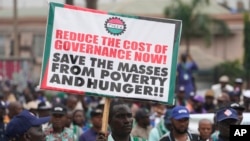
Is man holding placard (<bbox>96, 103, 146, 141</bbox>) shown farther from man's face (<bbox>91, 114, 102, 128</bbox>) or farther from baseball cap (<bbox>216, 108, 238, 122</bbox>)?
man's face (<bbox>91, 114, 102, 128</bbox>)

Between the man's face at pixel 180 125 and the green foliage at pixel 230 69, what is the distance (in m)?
28.0

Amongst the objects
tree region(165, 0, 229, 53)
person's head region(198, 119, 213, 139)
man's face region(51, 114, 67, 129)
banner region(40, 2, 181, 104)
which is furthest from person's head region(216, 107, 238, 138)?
tree region(165, 0, 229, 53)

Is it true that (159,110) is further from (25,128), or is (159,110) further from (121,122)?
(25,128)

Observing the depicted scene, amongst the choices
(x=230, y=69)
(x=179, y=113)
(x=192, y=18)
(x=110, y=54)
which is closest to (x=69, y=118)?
(x=179, y=113)

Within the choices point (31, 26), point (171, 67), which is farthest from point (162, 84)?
point (31, 26)

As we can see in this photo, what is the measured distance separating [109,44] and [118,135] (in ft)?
3.02

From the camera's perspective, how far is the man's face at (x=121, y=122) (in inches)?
268

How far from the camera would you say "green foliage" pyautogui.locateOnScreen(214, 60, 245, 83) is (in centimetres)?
3732

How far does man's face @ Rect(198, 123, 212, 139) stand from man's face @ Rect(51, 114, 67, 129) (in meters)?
1.53

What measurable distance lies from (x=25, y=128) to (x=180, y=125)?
8.29 feet

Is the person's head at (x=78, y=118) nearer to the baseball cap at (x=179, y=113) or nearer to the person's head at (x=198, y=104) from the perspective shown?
the baseball cap at (x=179, y=113)

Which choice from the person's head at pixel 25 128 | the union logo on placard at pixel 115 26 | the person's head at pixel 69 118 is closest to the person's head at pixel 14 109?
the person's head at pixel 69 118

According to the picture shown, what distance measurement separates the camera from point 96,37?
24.0 feet

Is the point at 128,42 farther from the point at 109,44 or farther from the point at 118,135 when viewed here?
the point at 118,135
